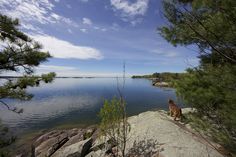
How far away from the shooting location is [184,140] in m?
6.98

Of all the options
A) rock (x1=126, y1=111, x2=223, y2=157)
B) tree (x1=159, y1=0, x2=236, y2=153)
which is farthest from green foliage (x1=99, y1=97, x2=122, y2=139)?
tree (x1=159, y1=0, x2=236, y2=153)

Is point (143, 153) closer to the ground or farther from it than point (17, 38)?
closer to the ground

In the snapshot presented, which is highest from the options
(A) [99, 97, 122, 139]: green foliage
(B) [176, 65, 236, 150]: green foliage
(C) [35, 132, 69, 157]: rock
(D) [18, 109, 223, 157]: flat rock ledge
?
(B) [176, 65, 236, 150]: green foliage

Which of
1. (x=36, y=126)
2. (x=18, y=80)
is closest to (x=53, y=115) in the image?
(x=36, y=126)

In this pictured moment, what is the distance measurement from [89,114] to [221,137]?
25607 millimetres

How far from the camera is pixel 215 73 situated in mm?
5492

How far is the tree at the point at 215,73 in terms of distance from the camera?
3.49 metres

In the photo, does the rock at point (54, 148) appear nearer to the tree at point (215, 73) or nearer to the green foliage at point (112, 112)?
the green foliage at point (112, 112)

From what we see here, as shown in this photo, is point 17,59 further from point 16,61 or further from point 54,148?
point 54,148

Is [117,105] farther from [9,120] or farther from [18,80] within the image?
[9,120]

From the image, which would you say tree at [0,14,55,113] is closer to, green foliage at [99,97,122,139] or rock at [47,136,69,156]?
green foliage at [99,97,122,139]

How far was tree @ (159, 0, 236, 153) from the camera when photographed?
11.4 ft

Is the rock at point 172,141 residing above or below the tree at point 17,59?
below

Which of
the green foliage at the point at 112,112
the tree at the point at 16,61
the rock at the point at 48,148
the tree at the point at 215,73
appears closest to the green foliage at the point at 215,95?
the tree at the point at 215,73
